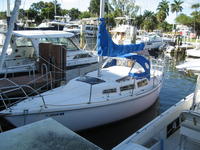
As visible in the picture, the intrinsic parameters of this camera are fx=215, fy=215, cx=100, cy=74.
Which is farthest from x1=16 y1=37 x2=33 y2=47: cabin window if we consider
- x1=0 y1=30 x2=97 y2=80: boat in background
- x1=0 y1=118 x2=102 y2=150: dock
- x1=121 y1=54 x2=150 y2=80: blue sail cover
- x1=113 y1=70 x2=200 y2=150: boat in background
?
x1=0 y1=118 x2=102 y2=150: dock

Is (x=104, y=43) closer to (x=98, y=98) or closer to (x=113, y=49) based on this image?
(x=113, y=49)

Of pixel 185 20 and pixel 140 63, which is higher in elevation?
pixel 185 20

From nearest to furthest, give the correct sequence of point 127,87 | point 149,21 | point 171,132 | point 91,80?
1. point 171,132
2. point 91,80
3. point 127,87
4. point 149,21

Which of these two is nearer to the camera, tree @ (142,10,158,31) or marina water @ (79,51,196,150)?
marina water @ (79,51,196,150)

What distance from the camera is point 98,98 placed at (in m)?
7.05

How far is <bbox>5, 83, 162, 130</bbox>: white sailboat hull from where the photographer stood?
6004 millimetres

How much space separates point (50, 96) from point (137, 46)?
4127 millimetres

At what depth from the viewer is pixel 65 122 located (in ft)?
21.2

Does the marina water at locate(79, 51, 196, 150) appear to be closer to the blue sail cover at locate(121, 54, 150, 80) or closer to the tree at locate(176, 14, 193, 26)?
the blue sail cover at locate(121, 54, 150, 80)

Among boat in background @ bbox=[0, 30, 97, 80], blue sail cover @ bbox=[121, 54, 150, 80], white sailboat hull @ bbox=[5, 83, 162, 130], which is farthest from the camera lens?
boat in background @ bbox=[0, 30, 97, 80]

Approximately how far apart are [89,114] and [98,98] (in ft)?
2.05

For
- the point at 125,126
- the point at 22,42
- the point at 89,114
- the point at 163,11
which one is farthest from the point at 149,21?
the point at 89,114

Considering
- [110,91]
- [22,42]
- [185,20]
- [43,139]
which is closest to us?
[43,139]

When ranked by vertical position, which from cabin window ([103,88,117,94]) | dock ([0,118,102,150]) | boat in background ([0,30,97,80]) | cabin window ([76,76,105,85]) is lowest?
cabin window ([103,88,117,94])
